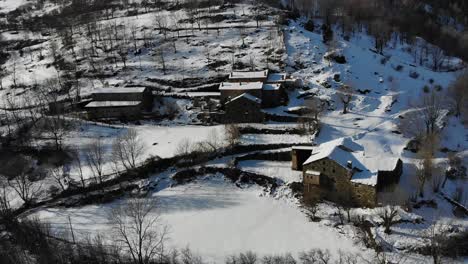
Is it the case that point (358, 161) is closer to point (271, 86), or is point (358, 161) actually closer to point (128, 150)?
point (271, 86)

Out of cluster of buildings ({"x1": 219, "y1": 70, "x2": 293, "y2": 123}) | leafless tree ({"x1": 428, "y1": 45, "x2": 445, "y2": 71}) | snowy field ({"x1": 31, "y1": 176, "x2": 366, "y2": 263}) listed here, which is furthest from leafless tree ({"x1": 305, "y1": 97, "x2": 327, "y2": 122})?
leafless tree ({"x1": 428, "y1": 45, "x2": 445, "y2": 71})

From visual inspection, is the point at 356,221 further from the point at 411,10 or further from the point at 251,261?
the point at 411,10

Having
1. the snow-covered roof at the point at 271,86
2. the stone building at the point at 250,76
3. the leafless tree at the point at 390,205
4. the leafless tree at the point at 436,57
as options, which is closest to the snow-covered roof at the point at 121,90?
the stone building at the point at 250,76

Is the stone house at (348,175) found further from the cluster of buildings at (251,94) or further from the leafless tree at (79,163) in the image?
the leafless tree at (79,163)

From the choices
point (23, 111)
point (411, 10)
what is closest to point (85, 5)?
point (23, 111)

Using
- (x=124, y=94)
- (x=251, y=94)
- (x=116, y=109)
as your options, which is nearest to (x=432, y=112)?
(x=251, y=94)

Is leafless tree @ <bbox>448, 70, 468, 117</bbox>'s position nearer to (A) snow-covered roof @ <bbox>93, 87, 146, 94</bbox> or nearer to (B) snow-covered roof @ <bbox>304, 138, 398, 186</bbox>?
(B) snow-covered roof @ <bbox>304, 138, 398, 186</bbox>
